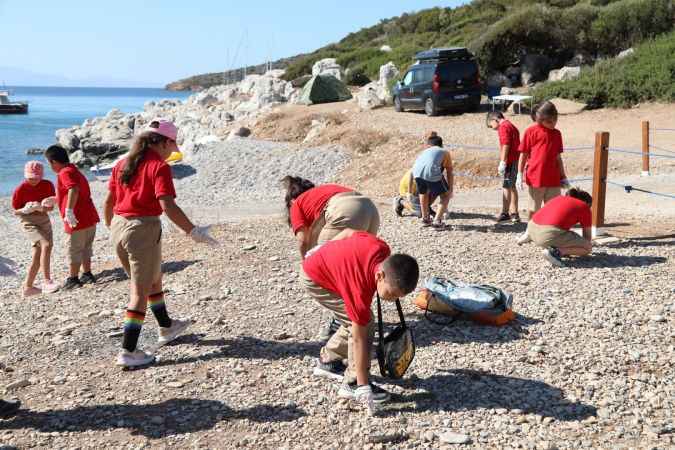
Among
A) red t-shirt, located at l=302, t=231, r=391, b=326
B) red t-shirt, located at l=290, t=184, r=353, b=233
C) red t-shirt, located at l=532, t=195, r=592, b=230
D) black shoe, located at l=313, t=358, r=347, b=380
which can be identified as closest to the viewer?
red t-shirt, located at l=302, t=231, r=391, b=326

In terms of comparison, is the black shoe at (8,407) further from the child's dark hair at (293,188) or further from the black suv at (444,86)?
the black suv at (444,86)

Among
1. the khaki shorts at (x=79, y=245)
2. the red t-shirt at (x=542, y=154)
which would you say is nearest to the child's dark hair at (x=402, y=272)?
the red t-shirt at (x=542, y=154)

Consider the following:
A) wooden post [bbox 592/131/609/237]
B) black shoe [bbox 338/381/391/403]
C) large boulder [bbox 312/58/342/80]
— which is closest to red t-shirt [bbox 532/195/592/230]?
wooden post [bbox 592/131/609/237]

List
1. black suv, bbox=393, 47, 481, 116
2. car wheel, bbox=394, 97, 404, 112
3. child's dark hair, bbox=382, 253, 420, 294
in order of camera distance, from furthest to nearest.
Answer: car wheel, bbox=394, 97, 404, 112 → black suv, bbox=393, 47, 481, 116 → child's dark hair, bbox=382, 253, 420, 294

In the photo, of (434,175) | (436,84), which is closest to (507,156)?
(434,175)

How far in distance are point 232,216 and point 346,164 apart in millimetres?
4935

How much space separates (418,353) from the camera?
16.6 ft

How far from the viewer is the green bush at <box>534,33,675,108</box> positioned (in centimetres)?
2016

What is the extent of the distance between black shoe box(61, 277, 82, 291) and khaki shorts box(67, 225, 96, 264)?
211 millimetres

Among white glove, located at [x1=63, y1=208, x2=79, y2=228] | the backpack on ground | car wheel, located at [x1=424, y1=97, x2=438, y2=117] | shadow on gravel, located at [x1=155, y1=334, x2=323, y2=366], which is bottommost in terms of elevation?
shadow on gravel, located at [x1=155, y1=334, x2=323, y2=366]

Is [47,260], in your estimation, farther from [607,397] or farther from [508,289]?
[607,397]

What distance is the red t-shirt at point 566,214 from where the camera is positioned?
7.09m

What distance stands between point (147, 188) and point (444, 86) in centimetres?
1815

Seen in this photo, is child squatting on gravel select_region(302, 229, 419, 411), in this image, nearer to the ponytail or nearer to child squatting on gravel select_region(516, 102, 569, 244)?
Answer: the ponytail
